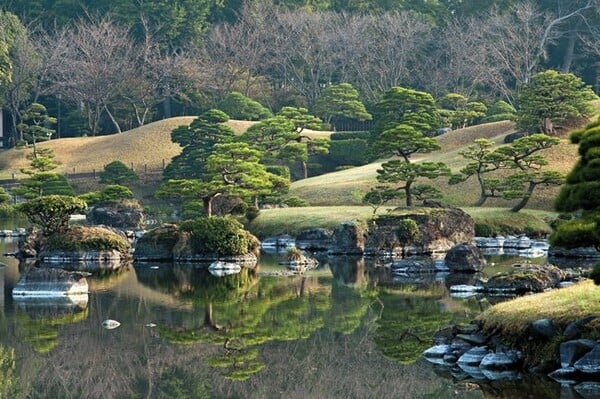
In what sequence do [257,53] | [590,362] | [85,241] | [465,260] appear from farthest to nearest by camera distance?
[257,53]
[85,241]
[465,260]
[590,362]

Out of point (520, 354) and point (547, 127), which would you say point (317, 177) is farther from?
point (520, 354)

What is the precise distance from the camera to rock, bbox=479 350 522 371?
17.2 metres

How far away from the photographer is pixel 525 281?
27203 millimetres

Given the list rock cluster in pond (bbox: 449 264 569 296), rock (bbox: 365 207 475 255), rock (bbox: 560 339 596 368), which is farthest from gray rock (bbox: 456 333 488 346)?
rock (bbox: 365 207 475 255)

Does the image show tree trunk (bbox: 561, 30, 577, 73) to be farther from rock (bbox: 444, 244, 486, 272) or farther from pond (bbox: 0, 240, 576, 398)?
pond (bbox: 0, 240, 576, 398)

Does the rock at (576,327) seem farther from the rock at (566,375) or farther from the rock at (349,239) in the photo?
the rock at (349,239)

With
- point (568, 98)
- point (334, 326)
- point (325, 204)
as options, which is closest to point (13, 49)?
point (325, 204)

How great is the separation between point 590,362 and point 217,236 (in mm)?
22991

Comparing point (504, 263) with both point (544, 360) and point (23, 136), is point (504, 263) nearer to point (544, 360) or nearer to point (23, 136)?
point (544, 360)

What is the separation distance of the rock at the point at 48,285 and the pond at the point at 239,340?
496 mm

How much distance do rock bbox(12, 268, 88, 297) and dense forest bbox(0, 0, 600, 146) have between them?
51.8 m

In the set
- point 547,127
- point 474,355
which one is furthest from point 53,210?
point 547,127

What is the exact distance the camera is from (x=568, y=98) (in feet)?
187

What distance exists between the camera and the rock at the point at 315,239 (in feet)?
144
